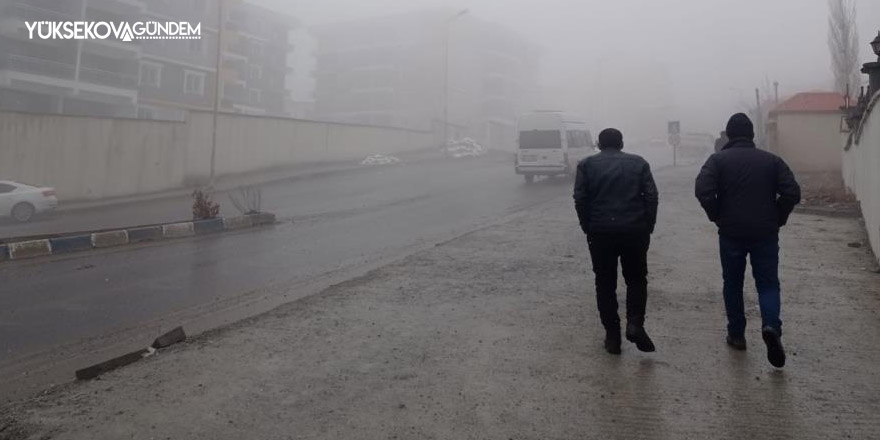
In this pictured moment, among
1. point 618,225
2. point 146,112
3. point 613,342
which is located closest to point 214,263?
point 613,342

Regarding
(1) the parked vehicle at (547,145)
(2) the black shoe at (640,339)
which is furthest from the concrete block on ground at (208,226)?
(1) the parked vehicle at (547,145)

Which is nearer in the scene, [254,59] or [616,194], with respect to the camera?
[616,194]

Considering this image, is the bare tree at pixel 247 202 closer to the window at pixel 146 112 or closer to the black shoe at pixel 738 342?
the black shoe at pixel 738 342

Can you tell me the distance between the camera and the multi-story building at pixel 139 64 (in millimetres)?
36375

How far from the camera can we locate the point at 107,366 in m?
4.51

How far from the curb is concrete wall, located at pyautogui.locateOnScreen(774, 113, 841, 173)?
737 inches

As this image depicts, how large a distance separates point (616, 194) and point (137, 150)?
2305cm

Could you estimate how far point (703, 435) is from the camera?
335 centimetres

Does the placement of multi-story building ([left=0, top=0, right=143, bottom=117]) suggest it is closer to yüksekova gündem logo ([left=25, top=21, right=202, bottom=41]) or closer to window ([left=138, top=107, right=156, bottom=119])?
yüksekova gündem logo ([left=25, top=21, right=202, bottom=41])

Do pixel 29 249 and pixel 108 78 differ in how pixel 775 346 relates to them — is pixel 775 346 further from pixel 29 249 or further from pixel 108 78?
pixel 108 78

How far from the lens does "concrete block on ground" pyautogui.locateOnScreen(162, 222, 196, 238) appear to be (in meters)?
12.5

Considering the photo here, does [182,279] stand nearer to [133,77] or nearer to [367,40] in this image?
[133,77]

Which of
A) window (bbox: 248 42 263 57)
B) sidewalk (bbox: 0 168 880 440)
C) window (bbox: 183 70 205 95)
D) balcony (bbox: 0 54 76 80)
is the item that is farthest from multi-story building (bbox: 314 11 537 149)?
sidewalk (bbox: 0 168 880 440)

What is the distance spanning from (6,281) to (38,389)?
4784 millimetres
